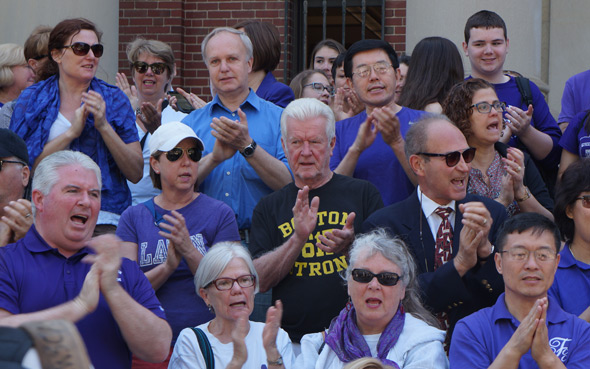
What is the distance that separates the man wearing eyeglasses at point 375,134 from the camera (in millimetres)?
5016

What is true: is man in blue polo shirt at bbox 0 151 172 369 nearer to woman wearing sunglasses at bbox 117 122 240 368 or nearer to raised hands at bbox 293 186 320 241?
woman wearing sunglasses at bbox 117 122 240 368

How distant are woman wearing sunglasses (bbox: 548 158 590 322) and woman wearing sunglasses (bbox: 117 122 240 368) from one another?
175 centimetres

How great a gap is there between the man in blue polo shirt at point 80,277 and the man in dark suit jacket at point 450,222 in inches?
51.7

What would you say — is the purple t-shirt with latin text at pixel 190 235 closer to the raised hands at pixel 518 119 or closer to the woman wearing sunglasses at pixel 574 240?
the woman wearing sunglasses at pixel 574 240

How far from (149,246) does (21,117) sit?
1.27m

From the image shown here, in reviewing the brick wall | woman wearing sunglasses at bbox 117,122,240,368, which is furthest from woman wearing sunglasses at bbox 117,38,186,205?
the brick wall

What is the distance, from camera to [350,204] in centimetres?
474

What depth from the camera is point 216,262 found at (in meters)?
4.27

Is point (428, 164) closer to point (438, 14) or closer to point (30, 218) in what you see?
point (30, 218)

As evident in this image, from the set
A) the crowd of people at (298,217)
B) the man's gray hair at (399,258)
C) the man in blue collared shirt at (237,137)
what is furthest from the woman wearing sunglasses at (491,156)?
the man in blue collared shirt at (237,137)

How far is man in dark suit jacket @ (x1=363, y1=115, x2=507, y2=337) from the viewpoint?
4129 mm

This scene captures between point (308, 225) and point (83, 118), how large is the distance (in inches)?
64.0

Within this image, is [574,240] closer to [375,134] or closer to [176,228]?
[375,134]

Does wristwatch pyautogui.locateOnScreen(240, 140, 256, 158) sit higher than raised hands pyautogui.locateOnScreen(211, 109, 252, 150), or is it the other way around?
raised hands pyautogui.locateOnScreen(211, 109, 252, 150)
